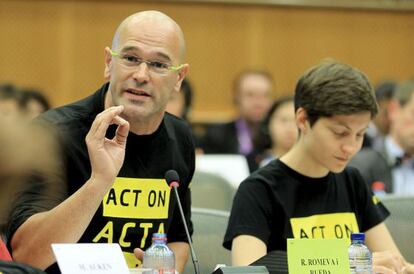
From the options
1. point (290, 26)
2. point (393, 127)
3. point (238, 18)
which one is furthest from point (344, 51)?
point (393, 127)

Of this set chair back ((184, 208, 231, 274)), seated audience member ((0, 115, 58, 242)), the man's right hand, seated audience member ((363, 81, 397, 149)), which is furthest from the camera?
seated audience member ((363, 81, 397, 149))

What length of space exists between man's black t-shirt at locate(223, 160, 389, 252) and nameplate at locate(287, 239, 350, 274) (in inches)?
25.7

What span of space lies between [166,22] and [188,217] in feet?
2.44

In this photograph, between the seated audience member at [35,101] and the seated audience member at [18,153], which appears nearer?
the seated audience member at [18,153]

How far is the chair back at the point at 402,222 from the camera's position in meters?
3.70

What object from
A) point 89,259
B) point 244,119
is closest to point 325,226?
point 89,259

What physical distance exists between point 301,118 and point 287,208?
35 centimetres

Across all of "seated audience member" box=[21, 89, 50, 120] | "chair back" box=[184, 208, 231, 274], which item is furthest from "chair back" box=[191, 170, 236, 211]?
"seated audience member" box=[21, 89, 50, 120]

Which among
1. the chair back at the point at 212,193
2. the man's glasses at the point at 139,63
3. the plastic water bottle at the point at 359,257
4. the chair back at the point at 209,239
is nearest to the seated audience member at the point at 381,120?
the chair back at the point at 212,193

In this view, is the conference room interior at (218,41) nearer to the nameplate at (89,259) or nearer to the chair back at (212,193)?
the chair back at (212,193)

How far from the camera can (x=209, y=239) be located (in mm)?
3469

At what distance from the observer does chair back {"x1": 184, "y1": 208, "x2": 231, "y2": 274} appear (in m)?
3.41

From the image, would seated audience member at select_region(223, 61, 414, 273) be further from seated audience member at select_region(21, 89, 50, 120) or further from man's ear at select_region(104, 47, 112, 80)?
seated audience member at select_region(21, 89, 50, 120)

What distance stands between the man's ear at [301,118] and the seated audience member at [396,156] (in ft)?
5.95
